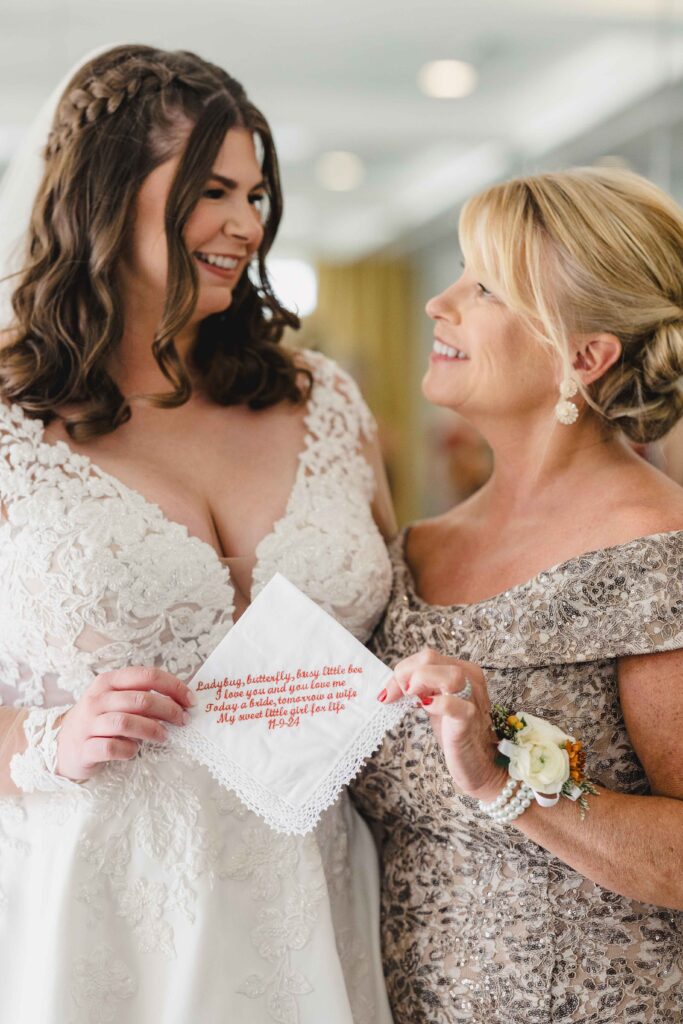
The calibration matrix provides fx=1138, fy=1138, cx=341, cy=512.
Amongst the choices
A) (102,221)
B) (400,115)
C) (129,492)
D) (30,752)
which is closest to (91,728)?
(30,752)

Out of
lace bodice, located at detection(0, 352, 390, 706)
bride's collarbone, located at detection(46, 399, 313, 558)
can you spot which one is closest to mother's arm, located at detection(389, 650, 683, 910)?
lace bodice, located at detection(0, 352, 390, 706)

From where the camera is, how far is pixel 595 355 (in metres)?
1.95

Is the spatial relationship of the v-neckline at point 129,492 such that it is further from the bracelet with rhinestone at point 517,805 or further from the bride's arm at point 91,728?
the bracelet with rhinestone at point 517,805

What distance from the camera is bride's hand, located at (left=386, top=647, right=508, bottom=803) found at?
1533 mm

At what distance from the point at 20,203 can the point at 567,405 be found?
109 cm

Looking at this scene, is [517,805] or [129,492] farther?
[129,492]

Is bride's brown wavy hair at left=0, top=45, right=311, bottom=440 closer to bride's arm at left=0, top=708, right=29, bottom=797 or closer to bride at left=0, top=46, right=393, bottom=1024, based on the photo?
bride at left=0, top=46, right=393, bottom=1024

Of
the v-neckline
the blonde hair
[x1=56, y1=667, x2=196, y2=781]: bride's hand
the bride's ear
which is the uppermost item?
the blonde hair

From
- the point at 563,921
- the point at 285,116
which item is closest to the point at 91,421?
the point at 563,921

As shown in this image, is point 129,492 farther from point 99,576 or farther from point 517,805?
point 517,805

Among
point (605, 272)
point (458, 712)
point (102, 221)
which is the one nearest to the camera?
point (458, 712)

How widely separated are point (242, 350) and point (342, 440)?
29 centimetres

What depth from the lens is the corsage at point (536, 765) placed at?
5.20 ft

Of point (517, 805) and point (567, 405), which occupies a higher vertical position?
point (567, 405)
